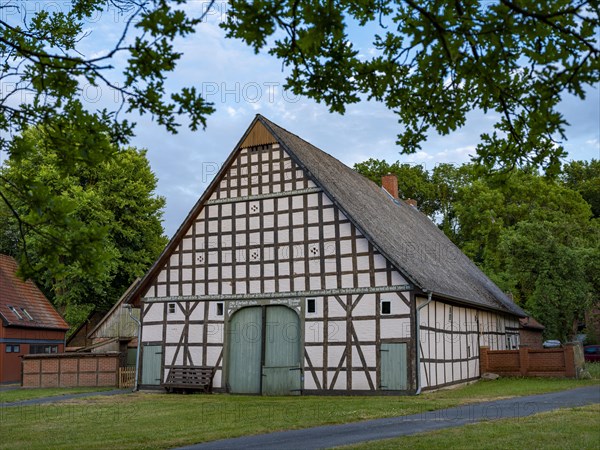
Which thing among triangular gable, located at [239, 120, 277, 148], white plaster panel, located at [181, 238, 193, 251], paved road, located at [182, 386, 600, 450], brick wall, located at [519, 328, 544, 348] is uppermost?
triangular gable, located at [239, 120, 277, 148]

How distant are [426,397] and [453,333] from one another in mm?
5142

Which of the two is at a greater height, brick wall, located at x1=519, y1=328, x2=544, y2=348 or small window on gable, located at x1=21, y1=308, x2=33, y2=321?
small window on gable, located at x1=21, y1=308, x2=33, y2=321

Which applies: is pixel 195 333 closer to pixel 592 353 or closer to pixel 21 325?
pixel 21 325

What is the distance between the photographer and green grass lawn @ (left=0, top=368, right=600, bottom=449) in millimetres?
11688

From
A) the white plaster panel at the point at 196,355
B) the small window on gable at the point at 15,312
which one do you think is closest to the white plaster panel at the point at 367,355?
the white plaster panel at the point at 196,355

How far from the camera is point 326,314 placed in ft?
71.1

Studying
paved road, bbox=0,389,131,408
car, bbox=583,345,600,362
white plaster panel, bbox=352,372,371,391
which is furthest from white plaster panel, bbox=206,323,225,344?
car, bbox=583,345,600,362

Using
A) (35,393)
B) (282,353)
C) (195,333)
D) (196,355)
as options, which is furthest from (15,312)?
(282,353)

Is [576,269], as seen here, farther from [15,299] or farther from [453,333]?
[15,299]

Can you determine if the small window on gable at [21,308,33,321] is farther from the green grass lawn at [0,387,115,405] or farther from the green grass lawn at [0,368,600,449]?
the green grass lawn at [0,368,600,449]

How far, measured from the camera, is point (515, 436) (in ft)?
32.7

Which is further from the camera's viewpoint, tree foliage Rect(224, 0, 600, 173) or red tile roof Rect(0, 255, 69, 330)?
red tile roof Rect(0, 255, 69, 330)

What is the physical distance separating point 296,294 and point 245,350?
8.94ft

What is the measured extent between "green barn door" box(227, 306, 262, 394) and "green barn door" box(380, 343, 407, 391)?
4.52 meters
